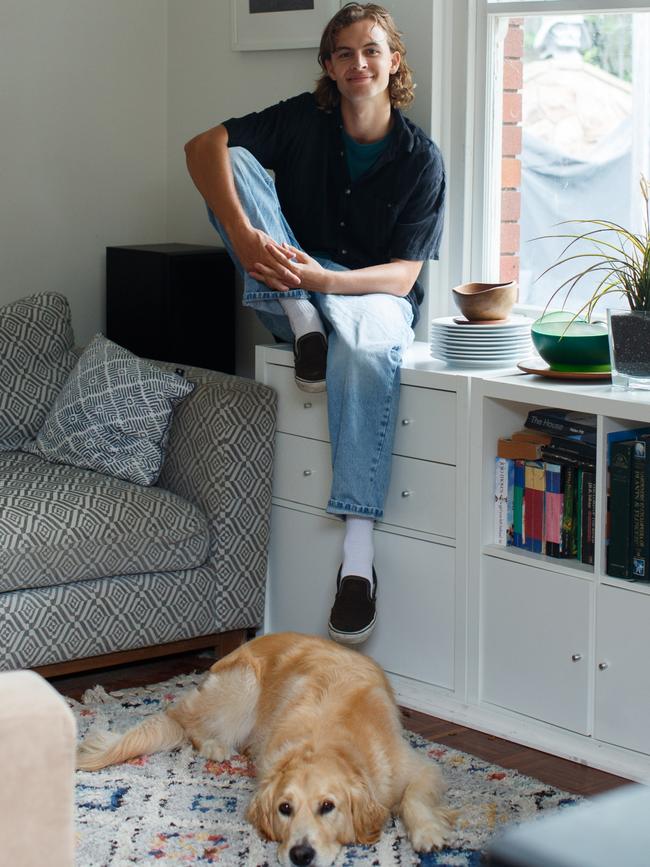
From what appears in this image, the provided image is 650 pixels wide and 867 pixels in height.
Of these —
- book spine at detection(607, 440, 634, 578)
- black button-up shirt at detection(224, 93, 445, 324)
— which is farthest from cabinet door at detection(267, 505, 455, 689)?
black button-up shirt at detection(224, 93, 445, 324)

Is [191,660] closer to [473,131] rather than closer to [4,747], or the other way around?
[473,131]

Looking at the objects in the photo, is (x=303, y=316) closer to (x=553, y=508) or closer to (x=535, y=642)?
(x=553, y=508)

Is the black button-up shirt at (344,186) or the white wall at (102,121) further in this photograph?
the white wall at (102,121)

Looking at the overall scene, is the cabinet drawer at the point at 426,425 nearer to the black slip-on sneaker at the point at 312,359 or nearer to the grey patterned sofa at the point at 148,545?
the black slip-on sneaker at the point at 312,359

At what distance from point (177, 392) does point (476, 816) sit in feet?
4.20

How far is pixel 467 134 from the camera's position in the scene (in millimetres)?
3199

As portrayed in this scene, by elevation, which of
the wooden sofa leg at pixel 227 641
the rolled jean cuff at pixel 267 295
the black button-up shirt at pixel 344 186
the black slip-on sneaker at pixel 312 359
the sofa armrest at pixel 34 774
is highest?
the black button-up shirt at pixel 344 186

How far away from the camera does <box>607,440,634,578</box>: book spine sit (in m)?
2.51

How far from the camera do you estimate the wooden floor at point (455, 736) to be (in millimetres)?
2500

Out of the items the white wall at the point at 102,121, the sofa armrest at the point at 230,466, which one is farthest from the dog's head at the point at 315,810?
the white wall at the point at 102,121

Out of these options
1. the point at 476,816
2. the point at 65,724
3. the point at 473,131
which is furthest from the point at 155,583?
the point at 65,724

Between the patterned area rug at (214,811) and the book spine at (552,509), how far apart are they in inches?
18.4

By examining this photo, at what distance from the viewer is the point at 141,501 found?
115 inches

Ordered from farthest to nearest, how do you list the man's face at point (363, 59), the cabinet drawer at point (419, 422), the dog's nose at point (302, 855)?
the man's face at point (363, 59) → the cabinet drawer at point (419, 422) → the dog's nose at point (302, 855)
